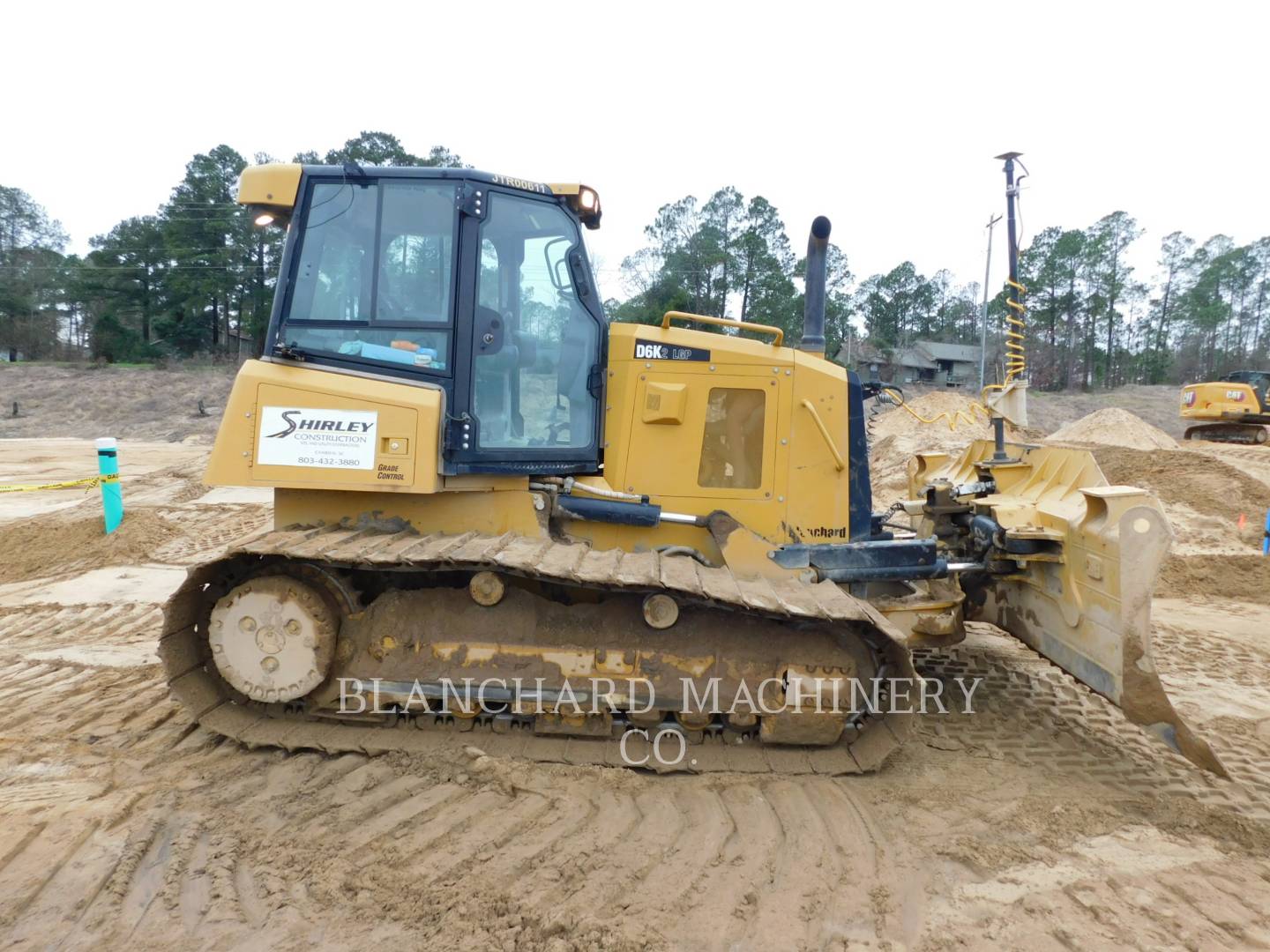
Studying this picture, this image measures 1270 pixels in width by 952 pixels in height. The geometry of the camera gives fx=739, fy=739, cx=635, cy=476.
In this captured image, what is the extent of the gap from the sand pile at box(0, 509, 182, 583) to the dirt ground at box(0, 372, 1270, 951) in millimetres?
3250

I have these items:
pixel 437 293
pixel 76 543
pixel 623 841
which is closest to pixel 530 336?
pixel 437 293

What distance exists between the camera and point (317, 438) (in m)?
3.39

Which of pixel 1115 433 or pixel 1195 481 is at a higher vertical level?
pixel 1115 433

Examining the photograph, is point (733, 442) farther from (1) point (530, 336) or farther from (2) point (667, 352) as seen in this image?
(1) point (530, 336)

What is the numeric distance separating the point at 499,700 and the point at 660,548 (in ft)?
3.69

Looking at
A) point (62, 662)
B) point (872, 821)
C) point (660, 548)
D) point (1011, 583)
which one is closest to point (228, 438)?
point (660, 548)

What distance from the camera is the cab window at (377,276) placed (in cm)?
353

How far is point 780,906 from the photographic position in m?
2.52

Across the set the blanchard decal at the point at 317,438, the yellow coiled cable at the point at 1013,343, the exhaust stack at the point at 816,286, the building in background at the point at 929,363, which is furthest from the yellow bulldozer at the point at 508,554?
the building in background at the point at 929,363

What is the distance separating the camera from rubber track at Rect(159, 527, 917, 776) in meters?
3.14

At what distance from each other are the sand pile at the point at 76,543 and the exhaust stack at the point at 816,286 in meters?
6.94

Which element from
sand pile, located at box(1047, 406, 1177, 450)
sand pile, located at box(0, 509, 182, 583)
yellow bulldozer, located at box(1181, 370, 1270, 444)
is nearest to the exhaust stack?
sand pile, located at box(0, 509, 182, 583)

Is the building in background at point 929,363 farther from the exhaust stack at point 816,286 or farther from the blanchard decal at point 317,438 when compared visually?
the blanchard decal at point 317,438

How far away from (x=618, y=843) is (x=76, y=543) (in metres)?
7.67
